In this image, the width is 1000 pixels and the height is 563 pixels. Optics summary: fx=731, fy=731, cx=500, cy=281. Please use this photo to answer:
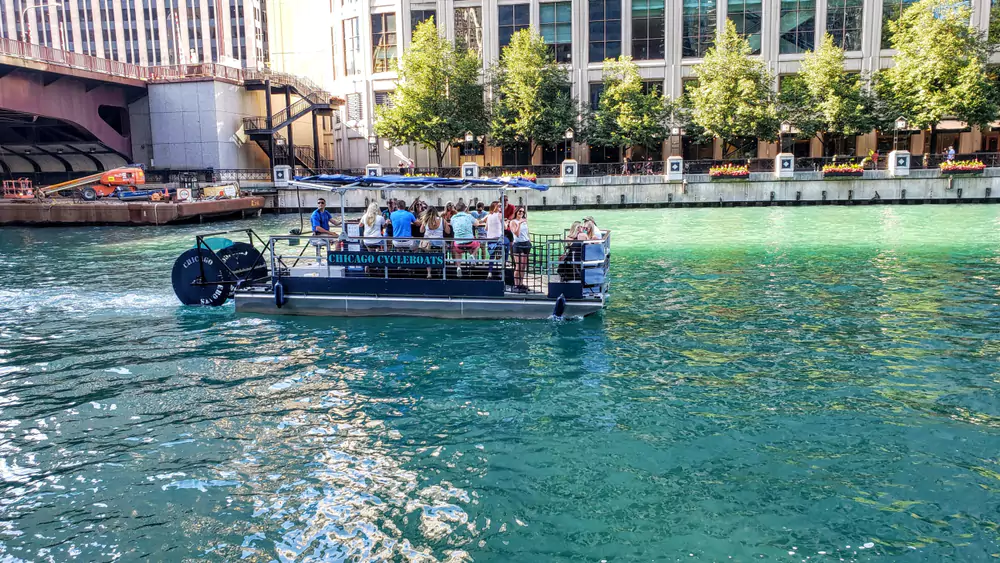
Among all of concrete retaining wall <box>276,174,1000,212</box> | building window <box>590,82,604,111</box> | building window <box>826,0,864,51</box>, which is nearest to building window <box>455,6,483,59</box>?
building window <box>590,82,604,111</box>

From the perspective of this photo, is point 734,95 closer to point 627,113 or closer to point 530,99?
point 627,113

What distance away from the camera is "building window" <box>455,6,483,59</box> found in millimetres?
60625

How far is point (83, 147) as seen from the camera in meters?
57.3

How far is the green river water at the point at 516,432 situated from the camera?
6.88 metres

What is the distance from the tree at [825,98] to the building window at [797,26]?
3993 millimetres

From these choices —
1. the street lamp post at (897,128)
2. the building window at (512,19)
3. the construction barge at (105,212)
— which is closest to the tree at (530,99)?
the building window at (512,19)

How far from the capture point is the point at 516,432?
30.5ft

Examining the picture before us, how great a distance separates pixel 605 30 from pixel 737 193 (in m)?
20.1

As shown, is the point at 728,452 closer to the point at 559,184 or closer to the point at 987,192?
the point at 559,184

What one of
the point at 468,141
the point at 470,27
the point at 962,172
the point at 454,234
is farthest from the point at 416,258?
the point at 470,27

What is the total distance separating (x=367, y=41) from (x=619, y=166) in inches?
970

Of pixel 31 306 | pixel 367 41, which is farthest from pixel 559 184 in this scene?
pixel 31 306

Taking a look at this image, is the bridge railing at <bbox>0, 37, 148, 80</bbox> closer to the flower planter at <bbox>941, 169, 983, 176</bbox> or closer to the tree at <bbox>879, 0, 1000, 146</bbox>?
the flower planter at <bbox>941, 169, 983, 176</bbox>

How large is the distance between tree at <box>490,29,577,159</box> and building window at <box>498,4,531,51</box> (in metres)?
4.08
